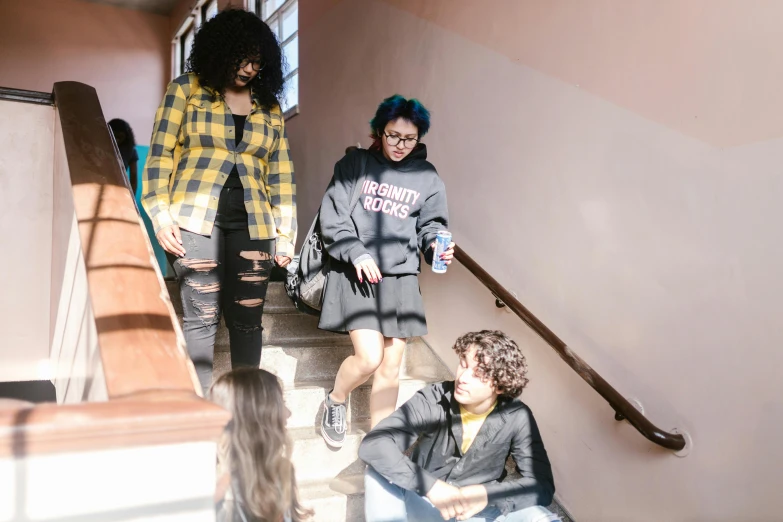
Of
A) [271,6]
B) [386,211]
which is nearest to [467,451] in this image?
[386,211]

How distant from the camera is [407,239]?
7.61ft

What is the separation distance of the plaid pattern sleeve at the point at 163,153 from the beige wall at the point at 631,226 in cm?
132

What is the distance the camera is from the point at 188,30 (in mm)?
7352

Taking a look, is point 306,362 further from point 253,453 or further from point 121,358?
point 121,358

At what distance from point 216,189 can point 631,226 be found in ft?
4.43

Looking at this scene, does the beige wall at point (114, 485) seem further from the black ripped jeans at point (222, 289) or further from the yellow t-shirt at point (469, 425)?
the yellow t-shirt at point (469, 425)

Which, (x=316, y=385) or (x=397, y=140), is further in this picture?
(x=316, y=385)

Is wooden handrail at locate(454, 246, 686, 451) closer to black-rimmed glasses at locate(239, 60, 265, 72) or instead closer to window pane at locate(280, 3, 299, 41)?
black-rimmed glasses at locate(239, 60, 265, 72)

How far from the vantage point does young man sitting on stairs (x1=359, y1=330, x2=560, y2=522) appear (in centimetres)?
186

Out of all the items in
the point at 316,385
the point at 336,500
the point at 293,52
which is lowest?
the point at 336,500

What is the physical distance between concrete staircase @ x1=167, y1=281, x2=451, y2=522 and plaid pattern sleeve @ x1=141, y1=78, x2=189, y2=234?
0.81m

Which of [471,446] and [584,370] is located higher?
[584,370]

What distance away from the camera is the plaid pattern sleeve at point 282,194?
7.53 feet

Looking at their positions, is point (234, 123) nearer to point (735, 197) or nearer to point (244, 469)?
point (244, 469)
